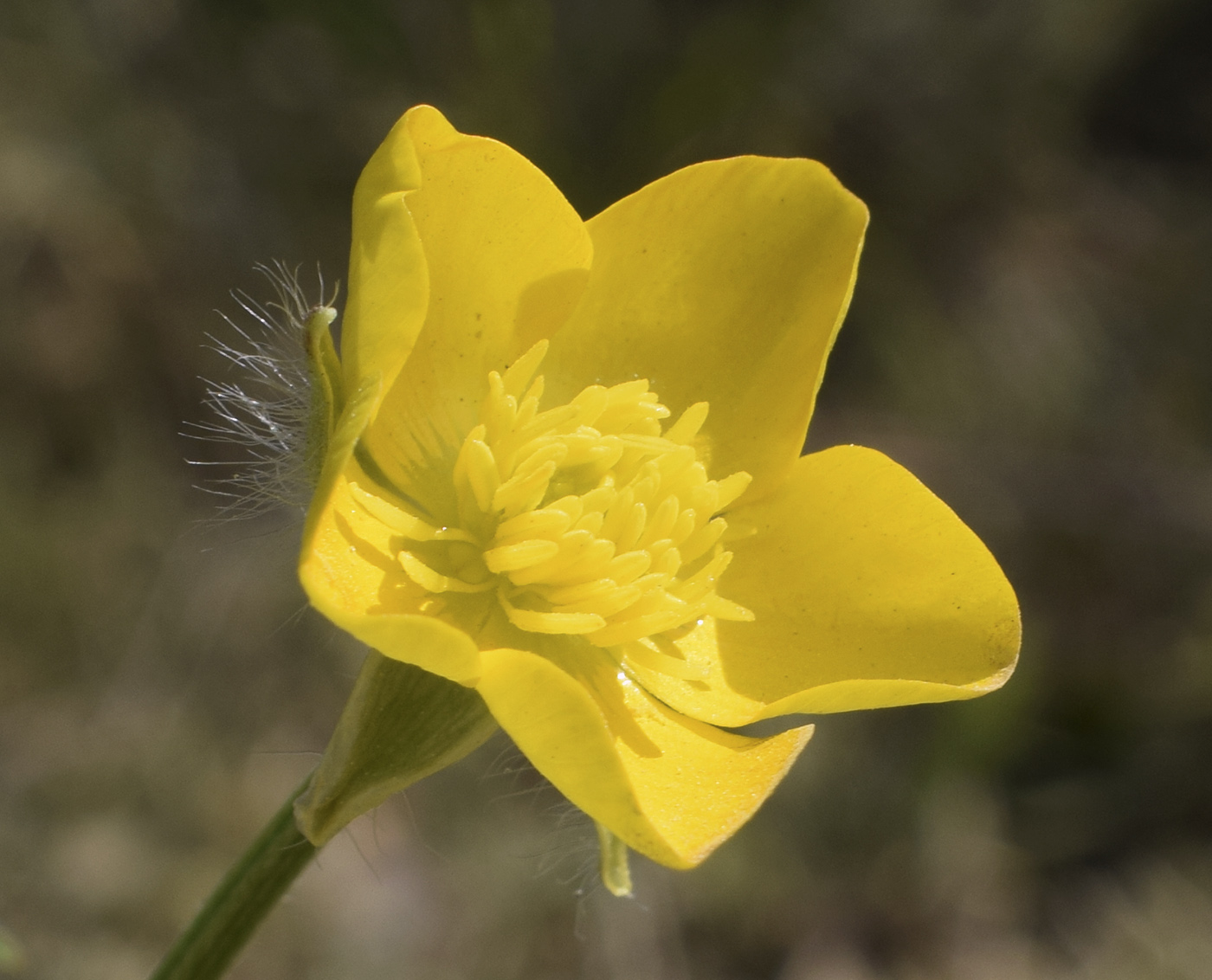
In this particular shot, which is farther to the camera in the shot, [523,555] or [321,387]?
[523,555]

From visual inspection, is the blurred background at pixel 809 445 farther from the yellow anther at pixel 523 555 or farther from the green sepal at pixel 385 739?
the green sepal at pixel 385 739

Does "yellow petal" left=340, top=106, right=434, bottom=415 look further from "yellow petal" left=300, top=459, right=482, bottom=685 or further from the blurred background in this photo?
the blurred background

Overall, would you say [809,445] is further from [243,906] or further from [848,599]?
[243,906]

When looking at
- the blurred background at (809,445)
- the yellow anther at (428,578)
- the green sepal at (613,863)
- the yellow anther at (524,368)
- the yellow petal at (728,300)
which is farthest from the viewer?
the blurred background at (809,445)

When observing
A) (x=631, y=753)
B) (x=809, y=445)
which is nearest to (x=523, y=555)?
(x=631, y=753)

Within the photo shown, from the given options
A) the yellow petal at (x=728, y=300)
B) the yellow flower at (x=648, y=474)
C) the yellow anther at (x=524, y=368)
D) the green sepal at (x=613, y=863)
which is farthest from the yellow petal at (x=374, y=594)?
the yellow petal at (x=728, y=300)

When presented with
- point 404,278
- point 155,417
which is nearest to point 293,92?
point 155,417

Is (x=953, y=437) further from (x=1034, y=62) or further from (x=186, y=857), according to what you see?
(x=186, y=857)
